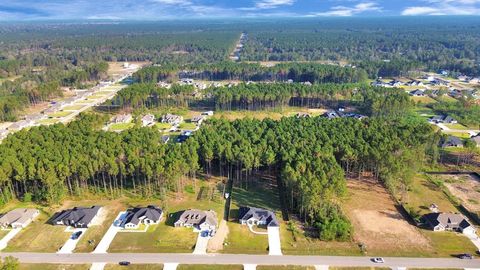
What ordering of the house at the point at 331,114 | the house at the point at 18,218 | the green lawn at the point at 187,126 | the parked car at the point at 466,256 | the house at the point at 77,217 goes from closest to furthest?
the parked car at the point at 466,256, the house at the point at 77,217, the house at the point at 18,218, the green lawn at the point at 187,126, the house at the point at 331,114

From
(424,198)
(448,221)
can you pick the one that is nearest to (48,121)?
(424,198)

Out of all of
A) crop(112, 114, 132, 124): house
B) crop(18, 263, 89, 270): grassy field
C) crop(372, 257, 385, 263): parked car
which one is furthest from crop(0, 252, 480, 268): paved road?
crop(112, 114, 132, 124): house

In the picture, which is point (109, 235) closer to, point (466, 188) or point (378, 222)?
point (378, 222)

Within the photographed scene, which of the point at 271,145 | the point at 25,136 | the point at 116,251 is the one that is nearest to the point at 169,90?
the point at 25,136

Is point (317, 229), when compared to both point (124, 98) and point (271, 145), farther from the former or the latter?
point (124, 98)

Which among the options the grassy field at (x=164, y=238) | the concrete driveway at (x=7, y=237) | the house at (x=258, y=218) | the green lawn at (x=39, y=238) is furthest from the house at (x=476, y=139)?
the concrete driveway at (x=7, y=237)

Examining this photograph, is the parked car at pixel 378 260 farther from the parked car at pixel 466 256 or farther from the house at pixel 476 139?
the house at pixel 476 139
